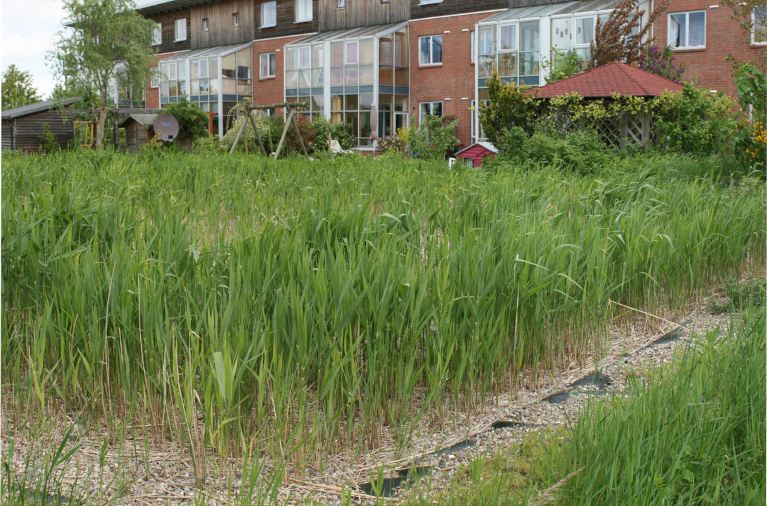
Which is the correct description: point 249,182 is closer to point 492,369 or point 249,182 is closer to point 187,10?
point 492,369

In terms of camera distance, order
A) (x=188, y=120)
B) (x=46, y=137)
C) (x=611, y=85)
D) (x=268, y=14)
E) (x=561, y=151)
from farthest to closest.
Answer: (x=268, y=14) < (x=46, y=137) < (x=188, y=120) < (x=611, y=85) < (x=561, y=151)

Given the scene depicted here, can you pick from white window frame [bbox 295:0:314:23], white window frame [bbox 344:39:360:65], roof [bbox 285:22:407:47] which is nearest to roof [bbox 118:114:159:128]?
roof [bbox 285:22:407:47]

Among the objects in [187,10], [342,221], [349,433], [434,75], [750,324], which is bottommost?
[349,433]

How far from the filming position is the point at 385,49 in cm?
2942

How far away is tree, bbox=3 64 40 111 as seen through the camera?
40.2m

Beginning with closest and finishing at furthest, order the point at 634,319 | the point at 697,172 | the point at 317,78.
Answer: the point at 634,319 < the point at 697,172 < the point at 317,78

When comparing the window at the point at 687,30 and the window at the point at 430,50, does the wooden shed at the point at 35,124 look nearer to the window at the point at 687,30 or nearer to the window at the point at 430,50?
the window at the point at 430,50

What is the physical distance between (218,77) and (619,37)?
20.7 meters

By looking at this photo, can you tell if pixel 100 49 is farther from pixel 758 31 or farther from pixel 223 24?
pixel 758 31

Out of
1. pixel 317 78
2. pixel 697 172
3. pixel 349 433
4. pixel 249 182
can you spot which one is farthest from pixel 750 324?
pixel 317 78

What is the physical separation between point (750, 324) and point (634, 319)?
151cm

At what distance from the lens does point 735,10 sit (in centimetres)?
1927

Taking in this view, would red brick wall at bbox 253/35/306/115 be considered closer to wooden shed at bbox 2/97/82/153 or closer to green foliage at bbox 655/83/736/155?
wooden shed at bbox 2/97/82/153

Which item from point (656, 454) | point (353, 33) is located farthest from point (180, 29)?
point (656, 454)
